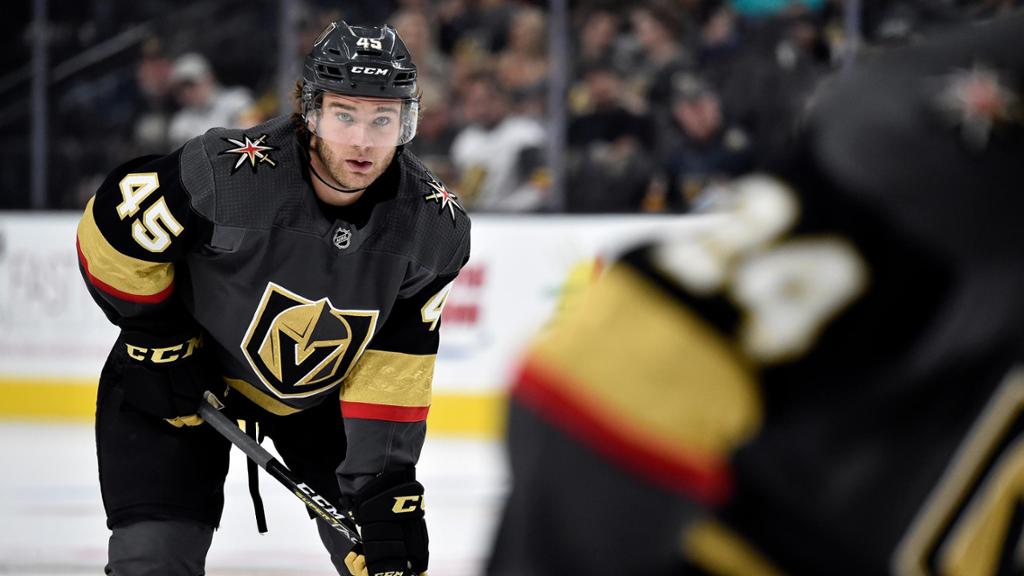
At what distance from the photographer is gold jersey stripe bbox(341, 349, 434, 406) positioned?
2.18m

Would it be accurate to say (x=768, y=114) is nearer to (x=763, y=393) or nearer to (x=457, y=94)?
(x=457, y=94)

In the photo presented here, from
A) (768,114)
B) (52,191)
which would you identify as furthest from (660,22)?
(52,191)

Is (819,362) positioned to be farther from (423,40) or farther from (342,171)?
(423,40)

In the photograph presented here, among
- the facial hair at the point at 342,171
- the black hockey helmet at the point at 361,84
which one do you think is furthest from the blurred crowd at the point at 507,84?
the facial hair at the point at 342,171

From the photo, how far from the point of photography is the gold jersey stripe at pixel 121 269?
2.10 meters

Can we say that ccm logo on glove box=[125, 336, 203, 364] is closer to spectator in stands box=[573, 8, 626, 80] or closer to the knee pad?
the knee pad

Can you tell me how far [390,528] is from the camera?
2.12 metres

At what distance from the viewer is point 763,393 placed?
0.45m

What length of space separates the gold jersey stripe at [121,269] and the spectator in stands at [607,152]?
115 inches

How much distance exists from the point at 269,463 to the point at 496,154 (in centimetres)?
301

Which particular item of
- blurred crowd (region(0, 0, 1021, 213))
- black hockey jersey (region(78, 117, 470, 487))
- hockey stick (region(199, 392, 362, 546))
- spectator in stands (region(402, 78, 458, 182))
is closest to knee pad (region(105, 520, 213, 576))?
hockey stick (region(199, 392, 362, 546))

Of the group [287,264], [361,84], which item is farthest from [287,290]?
[361,84]

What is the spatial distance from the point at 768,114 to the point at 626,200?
0.58m

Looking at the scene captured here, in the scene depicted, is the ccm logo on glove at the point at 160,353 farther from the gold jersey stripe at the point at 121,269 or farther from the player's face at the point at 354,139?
the player's face at the point at 354,139
